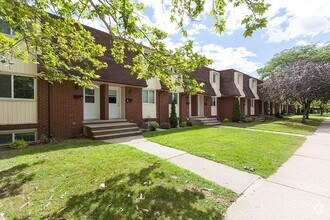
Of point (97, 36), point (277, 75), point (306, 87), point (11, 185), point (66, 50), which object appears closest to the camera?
point (11, 185)

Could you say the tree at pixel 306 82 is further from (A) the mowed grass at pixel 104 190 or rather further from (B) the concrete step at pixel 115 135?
(A) the mowed grass at pixel 104 190

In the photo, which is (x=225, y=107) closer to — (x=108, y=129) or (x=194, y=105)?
(x=194, y=105)

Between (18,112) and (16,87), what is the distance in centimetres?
107

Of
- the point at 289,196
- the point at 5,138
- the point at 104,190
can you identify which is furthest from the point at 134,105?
the point at 289,196

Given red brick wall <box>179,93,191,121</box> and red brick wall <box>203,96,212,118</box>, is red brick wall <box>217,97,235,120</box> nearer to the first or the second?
red brick wall <box>203,96,212,118</box>

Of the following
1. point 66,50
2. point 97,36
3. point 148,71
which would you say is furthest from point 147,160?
point 97,36

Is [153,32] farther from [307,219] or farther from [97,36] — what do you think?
[97,36]

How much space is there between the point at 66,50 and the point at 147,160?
4.54 m

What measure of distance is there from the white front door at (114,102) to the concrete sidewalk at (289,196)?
943 centimetres

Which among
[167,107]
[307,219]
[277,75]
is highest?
[277,75]

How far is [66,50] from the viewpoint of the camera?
6492mm

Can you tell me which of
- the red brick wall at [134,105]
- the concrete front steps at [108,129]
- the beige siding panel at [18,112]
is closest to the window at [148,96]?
the red brick wall at [134,105]

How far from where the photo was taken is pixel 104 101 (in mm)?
11234

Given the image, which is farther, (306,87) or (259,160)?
(306,87)
